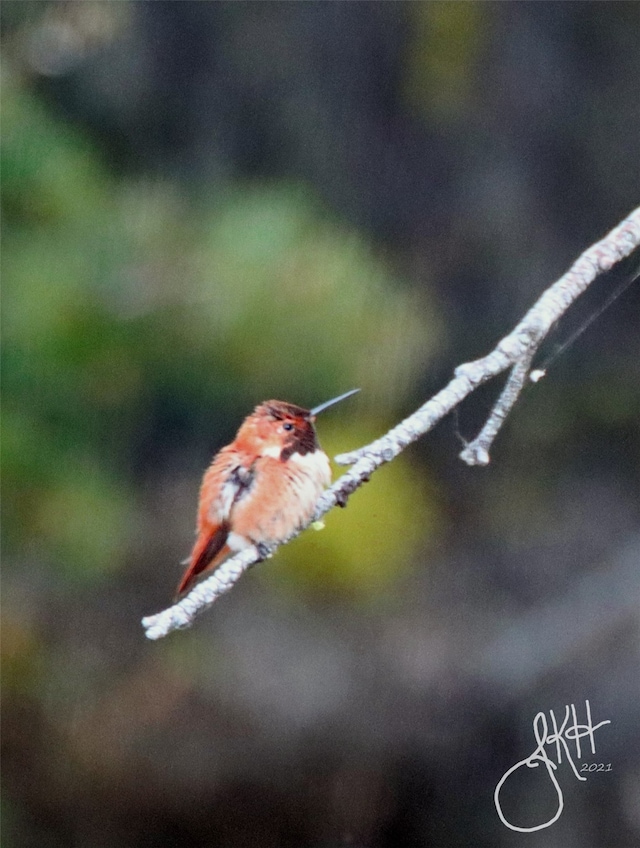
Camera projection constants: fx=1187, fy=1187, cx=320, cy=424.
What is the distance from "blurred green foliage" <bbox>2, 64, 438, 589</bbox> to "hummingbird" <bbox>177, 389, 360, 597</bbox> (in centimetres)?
28

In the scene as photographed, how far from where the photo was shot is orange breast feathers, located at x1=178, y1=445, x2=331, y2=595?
119 centimetres

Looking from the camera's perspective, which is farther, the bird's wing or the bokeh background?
the bokeh background

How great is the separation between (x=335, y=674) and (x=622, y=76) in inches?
54.3

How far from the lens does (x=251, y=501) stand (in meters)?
1.28

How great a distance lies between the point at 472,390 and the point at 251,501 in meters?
0.36
